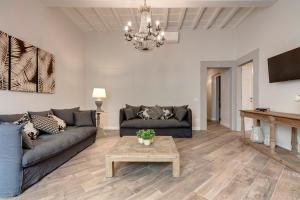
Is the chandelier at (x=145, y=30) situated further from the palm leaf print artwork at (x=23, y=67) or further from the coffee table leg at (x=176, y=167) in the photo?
the coffee table leg at (x=176, y=167)

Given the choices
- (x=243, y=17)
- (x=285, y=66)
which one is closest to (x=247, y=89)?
(x=243, y=17)

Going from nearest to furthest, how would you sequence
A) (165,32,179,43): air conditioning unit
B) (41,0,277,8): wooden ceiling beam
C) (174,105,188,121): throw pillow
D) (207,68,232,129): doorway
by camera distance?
(41,0,277,8): wooden ceiling beam, (174,105,188,121): throw pillow, (165,32,179,43): air conditioning unit, (207,68,232,129): doorway

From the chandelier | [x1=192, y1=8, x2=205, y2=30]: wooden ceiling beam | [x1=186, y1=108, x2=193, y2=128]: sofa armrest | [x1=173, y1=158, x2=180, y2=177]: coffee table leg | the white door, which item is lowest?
[x1=173, y1=158, x2=180, y2=177]: coffee table leg

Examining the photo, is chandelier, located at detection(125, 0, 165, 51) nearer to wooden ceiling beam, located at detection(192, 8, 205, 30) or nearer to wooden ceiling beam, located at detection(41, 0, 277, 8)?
wooden ceiling beam, located at detection(41, 0, 277, 8)

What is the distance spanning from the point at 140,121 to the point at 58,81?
237cm

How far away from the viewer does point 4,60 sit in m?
2.98

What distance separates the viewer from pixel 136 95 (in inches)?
247

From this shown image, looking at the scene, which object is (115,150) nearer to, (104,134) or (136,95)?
(104,134)

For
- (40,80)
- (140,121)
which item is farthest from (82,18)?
(140,121)

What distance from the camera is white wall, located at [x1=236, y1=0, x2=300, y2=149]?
3506 mm

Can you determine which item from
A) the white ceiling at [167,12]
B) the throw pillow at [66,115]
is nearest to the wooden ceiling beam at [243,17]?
the white ceiling at [167,12]

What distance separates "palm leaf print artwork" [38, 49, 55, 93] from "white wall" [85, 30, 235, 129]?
1978 millimetres

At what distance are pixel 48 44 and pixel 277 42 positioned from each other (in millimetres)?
5104

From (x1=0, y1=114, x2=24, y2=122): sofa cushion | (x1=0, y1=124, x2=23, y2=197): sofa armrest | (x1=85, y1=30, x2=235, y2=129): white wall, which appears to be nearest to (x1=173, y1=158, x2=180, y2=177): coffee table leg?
(x1=0, y1=124, x2=23, y2=197): sofa armrest
